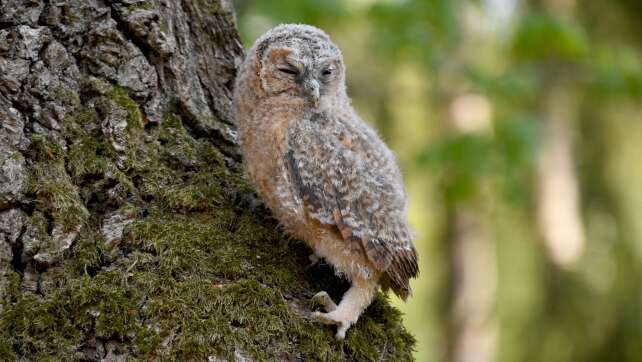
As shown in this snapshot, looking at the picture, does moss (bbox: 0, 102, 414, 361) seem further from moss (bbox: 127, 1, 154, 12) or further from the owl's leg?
moss (bbox: 127, 1, 154, 12)

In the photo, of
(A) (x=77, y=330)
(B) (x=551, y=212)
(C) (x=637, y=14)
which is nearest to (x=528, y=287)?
(B) (x=551, y=212)

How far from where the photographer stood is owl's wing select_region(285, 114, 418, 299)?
9.48 feet

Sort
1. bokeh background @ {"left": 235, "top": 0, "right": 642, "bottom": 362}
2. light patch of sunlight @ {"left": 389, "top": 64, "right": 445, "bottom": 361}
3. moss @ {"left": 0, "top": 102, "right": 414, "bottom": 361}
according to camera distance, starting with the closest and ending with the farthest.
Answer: moss @ {"left": 0, "top": 102, "right": 414, "bottom": 361} < bokeh background @ {"left": 235, "top": 0, "right": 642, "bottom": 362} < light patch of sunlight @ {"left": 389, "top": 64, "right": 445, "bottom": 361}

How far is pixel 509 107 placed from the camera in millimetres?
7805

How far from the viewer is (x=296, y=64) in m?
3.09

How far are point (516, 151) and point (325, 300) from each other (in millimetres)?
4216

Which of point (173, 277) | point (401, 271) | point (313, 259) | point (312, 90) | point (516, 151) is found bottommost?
point (173, 277)

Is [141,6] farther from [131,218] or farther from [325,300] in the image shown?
[325,300]

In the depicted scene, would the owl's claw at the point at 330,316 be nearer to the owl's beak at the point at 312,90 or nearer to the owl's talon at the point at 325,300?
the owl's talon at the point at 325,300

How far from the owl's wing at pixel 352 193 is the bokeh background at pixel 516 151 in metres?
3.60

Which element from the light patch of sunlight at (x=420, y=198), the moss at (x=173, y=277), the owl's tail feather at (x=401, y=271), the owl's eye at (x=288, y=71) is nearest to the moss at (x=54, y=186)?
the moss at (x=173, y=277)

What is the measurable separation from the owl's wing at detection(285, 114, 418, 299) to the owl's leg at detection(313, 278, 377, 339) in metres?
0.08

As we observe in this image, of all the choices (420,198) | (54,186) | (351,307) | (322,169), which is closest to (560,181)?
(420,198)

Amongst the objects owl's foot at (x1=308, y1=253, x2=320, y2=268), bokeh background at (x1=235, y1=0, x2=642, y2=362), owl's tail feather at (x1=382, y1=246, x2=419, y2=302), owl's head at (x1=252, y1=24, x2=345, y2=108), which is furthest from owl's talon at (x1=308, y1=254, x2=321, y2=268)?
bokeh background at (x1=235, y1=0, x2=642, y2=362)
